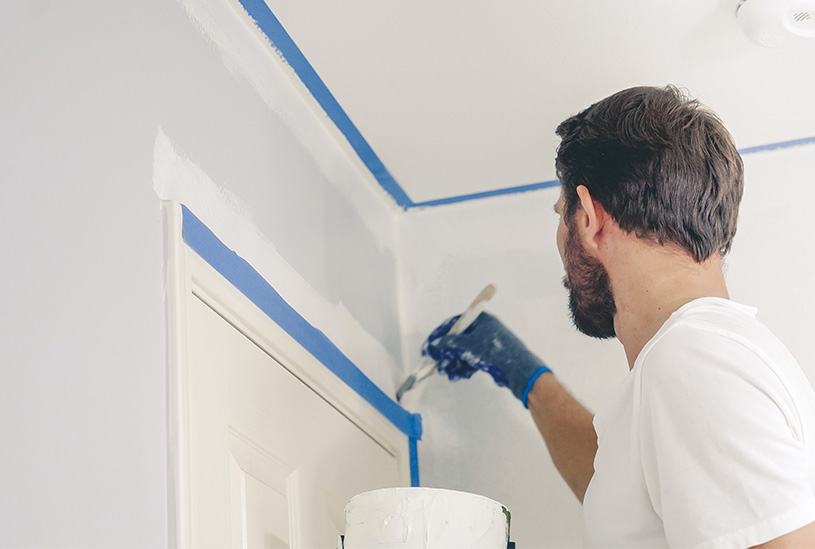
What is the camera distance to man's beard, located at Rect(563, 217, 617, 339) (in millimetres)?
1553

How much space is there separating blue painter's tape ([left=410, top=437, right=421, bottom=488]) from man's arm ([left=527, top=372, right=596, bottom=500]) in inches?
12.5

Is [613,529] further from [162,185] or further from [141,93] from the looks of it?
[141,93]

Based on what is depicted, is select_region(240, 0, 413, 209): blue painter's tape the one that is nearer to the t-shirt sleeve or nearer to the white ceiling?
the white ceiling

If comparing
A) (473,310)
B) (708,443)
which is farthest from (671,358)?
(473,310)

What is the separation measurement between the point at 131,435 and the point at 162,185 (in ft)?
1.23

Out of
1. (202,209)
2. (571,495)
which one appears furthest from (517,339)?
(202,209)

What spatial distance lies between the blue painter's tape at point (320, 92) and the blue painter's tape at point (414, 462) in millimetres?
652

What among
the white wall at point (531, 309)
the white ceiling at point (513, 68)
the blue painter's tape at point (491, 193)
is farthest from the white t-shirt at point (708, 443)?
the blue painter's tape at point (491, 193)

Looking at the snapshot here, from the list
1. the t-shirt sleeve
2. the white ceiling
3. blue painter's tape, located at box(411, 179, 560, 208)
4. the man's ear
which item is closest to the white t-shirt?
the t-shirt sleeve

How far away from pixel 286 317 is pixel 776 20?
110 centimetres

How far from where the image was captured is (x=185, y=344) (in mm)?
1206

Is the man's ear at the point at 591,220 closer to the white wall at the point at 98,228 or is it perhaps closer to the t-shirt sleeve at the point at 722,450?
the t-shirt sleeve at the point at 722,450

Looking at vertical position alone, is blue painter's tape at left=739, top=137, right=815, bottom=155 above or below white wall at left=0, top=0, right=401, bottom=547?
above

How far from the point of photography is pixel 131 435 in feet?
3.53
